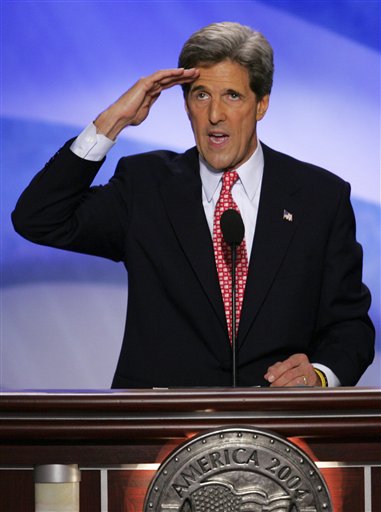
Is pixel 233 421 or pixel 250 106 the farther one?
pixel 250 106

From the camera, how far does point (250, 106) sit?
7.48ft

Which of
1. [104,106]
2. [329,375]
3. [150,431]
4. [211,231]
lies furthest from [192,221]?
[104,106]

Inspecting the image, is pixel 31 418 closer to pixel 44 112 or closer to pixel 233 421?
pixel 233 421

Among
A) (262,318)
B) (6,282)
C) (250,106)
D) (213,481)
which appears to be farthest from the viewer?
(6,282)

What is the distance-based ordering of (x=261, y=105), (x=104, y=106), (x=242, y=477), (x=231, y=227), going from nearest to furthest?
(x=242, y=477)
(x=231, y=227)
(x=261, y=105)
(x=104, y=106)

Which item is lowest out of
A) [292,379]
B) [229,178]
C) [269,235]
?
[292,379]

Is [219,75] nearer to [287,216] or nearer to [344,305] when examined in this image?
[287,216]

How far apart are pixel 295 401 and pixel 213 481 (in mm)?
145

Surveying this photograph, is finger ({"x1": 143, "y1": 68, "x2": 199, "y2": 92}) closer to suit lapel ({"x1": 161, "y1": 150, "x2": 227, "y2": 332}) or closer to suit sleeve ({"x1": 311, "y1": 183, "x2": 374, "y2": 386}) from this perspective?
suit lapel ({"x1": 161, "y1": 150, "x2": 227, "y2": 332})

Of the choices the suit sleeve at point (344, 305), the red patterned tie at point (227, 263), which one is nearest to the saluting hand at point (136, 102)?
the red patterned tie at point (227, 263)

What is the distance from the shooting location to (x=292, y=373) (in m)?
1.86

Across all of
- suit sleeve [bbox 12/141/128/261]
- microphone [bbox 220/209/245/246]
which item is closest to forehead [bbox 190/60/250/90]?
suit sleeve [bbox 12/141/128/261]

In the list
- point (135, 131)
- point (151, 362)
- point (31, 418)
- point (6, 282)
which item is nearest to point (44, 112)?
point (135, 131)

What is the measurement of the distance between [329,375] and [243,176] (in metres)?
0.49
